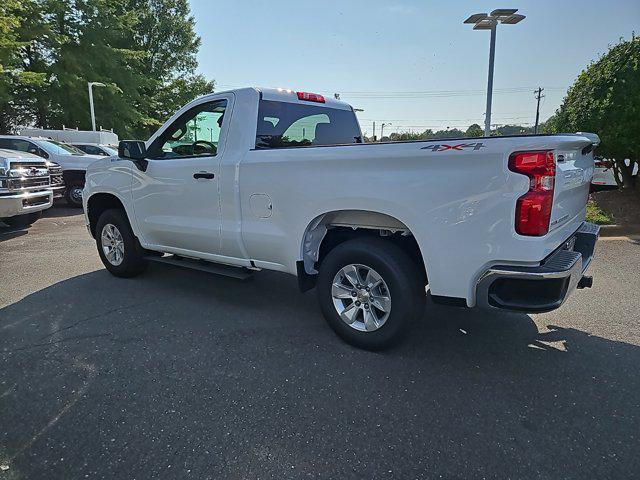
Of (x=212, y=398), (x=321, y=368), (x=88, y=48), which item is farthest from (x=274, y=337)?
(x=88, y=48)

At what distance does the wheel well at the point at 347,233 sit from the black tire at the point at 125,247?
2513 millimetres

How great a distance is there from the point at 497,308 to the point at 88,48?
30.8 metres

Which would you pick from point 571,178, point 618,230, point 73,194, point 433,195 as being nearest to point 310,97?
point 433,195

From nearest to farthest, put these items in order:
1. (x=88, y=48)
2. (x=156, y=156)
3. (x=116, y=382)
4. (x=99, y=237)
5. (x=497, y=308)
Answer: (x=497, y=308) < (x=116, y=382) < (x=156, y=156) < (x=99, y=237) < (x=88, y=48)

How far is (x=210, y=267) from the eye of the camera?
4391 millimetres

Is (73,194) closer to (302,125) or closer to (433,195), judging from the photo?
(302,125)

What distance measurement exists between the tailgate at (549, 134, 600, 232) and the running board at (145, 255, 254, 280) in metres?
2.62

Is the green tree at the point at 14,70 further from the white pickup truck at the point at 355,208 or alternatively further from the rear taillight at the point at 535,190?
the rear taillight at the point at 535,190

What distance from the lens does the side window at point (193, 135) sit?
4.21 metres

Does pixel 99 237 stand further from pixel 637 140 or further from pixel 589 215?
pixel 637 140

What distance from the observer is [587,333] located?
3660 millimetres

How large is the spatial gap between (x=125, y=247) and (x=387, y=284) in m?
3.45

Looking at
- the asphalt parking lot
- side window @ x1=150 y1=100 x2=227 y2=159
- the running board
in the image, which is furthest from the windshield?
side window @ x1=150 y1=100 x2=227 y2=159

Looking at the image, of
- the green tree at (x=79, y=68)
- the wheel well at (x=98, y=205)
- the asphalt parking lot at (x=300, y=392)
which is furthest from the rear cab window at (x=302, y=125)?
the green tree at (x=79, y=68)
